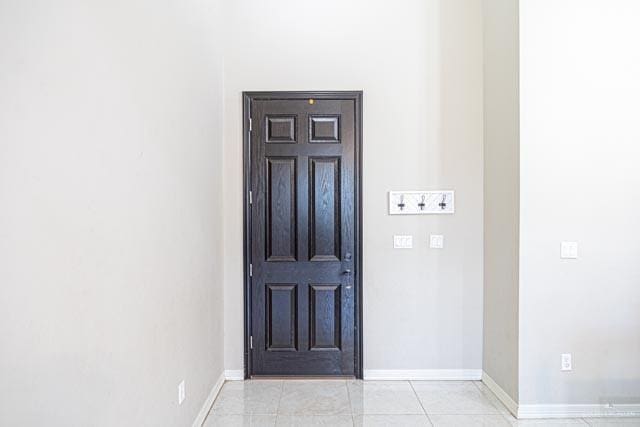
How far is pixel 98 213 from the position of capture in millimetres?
1477

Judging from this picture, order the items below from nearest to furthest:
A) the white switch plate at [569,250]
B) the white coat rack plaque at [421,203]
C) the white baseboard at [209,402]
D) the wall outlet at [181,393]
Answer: the wall outlet at [181,393] → the white baseboard at [209,402] → the white switch plate at [569,250] → the white coat rack plaque at [421,203]

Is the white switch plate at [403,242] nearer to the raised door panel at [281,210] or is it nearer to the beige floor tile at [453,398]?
the raised door panel at [281,210]

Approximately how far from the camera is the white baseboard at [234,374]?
3471 millimetres

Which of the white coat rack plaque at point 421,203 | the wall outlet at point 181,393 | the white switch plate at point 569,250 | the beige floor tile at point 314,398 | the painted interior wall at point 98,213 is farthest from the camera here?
the white coat rack plaque at point 421,203

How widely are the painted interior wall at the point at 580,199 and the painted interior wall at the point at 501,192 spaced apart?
8 cm

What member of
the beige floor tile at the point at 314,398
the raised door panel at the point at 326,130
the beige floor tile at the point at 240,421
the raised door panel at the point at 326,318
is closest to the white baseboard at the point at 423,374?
the beige floor tile at the point at 314,398

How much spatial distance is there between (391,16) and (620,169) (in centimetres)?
211

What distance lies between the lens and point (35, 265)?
113cm

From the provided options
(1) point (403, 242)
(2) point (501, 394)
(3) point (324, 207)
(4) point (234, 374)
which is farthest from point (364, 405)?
(3) point (324, 207)

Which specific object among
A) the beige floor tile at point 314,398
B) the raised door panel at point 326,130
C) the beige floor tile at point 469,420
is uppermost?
the raised door panel at point 326,130

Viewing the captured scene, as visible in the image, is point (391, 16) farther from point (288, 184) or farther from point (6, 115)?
point (6, 115)

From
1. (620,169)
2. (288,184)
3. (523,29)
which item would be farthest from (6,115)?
(620,169)

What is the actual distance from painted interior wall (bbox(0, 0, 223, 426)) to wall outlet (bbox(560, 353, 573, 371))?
8.22ft

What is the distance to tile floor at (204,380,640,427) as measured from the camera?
2779 millimetres
